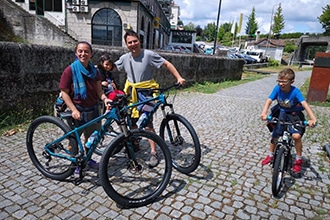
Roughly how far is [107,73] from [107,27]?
939 inches

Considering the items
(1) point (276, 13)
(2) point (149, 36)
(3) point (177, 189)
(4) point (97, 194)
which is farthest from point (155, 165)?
(1) point (276, 13)

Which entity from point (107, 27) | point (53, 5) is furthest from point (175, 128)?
point (53, 5)

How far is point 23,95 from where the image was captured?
5.18m

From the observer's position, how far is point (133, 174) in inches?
128

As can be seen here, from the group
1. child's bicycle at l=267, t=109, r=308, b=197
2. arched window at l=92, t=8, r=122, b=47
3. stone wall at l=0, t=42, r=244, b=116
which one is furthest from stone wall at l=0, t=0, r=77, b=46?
child's bicycle at l=267, t=109, r=308, b=197

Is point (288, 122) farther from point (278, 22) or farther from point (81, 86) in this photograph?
point (278, 22)

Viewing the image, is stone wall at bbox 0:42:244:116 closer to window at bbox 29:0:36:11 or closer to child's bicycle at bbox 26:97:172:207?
child's bicycle at bbox 26:97:172:207

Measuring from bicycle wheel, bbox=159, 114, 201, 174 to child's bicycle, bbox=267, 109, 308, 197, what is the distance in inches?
36.6

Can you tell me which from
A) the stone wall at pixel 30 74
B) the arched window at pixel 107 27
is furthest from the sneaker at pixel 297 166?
the arched window at pixel 107 27

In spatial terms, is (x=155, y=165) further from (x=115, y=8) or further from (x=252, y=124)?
(x=115, y=8)

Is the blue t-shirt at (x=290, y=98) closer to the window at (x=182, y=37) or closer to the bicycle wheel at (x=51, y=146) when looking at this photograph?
the bicycle wheel at (x=51, y=146)

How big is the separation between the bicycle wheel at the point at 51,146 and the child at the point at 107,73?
1051 millimetres

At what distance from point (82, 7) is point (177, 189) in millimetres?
26234

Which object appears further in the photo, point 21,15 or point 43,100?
point 21,15
